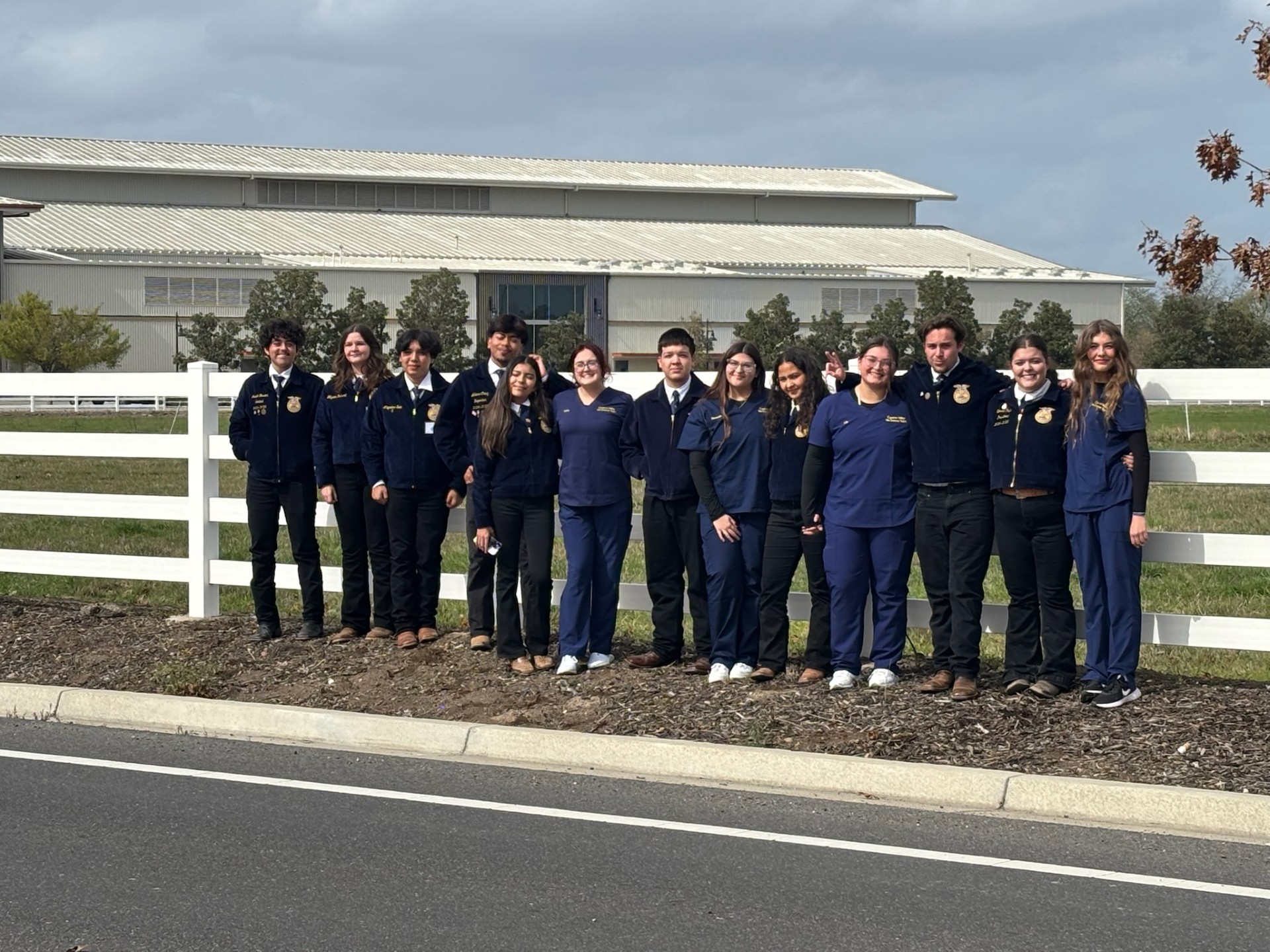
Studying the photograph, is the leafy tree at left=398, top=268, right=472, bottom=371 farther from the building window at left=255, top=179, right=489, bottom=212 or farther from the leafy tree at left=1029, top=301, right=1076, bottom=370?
the leafy tree at left=1029, top=301, right=1076, bottom=370

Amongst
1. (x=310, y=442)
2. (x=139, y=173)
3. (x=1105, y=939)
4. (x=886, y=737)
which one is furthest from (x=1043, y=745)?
(x=139, y=173)

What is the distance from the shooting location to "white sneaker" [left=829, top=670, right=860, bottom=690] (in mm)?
8577

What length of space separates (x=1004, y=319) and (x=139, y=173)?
46.9 meters

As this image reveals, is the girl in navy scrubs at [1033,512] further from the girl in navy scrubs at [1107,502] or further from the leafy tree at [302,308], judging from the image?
the leafy tree at [302,308]

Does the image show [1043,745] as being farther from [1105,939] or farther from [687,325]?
[687,325]

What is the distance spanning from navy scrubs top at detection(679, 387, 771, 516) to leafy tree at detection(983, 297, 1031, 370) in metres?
68.6

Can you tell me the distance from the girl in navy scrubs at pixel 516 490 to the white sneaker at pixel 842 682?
1711 mm

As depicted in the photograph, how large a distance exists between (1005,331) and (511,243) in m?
26.8

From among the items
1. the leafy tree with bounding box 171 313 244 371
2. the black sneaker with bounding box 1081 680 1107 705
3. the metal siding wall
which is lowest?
the black sneaker with bounding box 1081 680 1107 705

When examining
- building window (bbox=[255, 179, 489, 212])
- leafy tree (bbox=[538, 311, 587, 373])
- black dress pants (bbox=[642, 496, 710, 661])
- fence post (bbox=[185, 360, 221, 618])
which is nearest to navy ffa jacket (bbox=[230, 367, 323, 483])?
fence post (bbox=[185, 360, 221, 618])

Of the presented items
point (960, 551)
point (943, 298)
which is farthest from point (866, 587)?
point (943, 298)

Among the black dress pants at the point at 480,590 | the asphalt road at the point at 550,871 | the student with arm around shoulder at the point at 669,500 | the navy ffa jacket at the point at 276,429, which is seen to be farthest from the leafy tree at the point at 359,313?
the asphalt road at the point at 550,871

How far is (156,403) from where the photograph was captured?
58.6 metres

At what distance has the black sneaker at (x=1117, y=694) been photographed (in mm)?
→ 8039
